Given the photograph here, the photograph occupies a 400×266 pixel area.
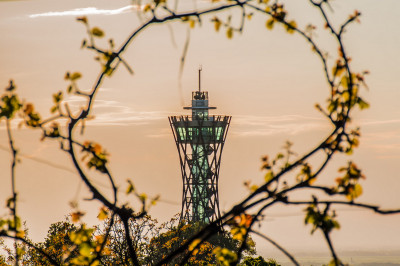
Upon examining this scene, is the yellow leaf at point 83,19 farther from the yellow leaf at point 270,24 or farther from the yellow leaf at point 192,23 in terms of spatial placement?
the yellow leaf at point 270,24

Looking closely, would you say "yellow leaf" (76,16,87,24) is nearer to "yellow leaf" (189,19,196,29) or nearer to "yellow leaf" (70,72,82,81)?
"yellow leaf" (70,72,82,81)

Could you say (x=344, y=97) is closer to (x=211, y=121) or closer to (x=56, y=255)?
(x=56, y=255)

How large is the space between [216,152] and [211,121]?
4352 mm

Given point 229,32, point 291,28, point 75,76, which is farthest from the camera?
point 291,28

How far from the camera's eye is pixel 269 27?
3684mm

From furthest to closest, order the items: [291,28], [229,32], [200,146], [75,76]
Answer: [200,146], [291,28], [229,32], [75,76]

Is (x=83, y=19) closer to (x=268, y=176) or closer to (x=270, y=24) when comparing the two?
(x=270, y=24)

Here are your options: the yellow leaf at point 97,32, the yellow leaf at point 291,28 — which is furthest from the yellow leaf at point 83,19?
the yellow leaf at point 291,28

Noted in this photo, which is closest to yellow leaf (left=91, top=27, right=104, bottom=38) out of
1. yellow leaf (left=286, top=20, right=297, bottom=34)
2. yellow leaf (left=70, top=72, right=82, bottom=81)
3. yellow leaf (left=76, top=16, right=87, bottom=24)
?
yellow leaf (left=76, top=16, right=87, bottom=24)

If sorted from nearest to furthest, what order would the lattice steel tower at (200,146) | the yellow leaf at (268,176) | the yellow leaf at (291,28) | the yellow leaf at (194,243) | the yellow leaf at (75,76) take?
the yellow leaf at (194,243) → the yellow leaf at (75,76) → the yellow leaf at (268,176) → the yellow leaf at (291,28) → the lattice steel tower at (200,146)

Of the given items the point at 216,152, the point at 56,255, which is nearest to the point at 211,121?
the point at 216,152

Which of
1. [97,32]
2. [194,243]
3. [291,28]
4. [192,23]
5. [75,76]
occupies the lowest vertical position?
[194,243]

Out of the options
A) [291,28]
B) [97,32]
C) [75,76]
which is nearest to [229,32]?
[291,28]

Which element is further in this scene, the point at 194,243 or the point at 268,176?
the point at 268,176
